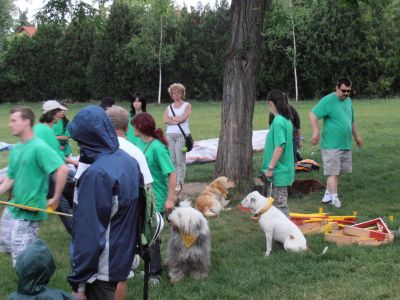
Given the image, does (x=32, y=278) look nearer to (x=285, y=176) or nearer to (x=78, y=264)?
(x=78, y=264)

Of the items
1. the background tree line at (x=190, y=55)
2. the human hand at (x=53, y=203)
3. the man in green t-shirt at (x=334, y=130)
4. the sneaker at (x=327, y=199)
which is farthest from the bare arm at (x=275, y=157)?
the background tree line at (x=190, y=55)

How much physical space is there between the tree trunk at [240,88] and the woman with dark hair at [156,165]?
3.74 m

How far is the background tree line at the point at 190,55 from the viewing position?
34.8 m

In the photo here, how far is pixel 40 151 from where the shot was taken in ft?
15.0

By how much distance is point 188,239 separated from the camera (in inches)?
200

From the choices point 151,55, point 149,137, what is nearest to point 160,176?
point 149,137

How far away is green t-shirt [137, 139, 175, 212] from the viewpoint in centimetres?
516

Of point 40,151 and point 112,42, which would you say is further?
point 112,42

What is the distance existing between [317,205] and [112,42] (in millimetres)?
31779

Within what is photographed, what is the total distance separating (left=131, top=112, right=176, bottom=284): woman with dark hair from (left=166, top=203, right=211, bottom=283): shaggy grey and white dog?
14 cm

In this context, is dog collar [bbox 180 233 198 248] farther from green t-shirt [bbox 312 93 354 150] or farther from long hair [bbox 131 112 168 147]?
green t-shirt [bbox 312 93 354 150]

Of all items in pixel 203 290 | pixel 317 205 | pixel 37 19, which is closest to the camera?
pixel 203 290

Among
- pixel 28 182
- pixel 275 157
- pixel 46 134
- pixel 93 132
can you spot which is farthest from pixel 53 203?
pixel 275 157

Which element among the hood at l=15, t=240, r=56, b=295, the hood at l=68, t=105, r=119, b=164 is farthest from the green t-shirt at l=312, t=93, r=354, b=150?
the hood at l=15, t=240, r=56, b=295
